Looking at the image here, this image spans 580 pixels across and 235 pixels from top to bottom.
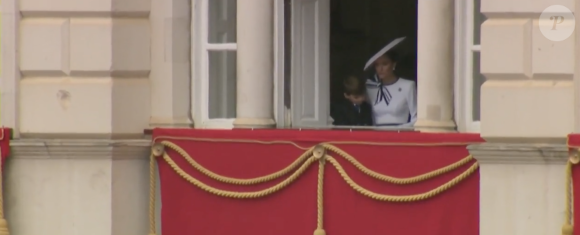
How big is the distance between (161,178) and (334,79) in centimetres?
352

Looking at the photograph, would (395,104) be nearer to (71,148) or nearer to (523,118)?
(523,118)

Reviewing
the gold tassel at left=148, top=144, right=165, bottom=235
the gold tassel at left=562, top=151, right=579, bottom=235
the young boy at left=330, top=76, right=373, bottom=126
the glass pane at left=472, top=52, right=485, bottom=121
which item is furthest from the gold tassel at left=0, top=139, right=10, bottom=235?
the gold tassel at left=562, top=151, right=579, bottom=235

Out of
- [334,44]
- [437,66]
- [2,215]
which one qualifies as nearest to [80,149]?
[2,215]

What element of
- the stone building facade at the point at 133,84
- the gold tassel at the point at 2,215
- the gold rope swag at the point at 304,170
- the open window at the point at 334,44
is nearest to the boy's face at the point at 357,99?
the open window at the point at 334,44

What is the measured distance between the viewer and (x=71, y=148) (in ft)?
39.2

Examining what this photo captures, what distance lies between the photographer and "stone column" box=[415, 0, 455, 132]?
453 inches

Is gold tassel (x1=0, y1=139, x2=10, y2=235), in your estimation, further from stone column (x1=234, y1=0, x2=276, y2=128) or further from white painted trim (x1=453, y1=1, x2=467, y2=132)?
white painted trim (x1=453, y1=1, x2=467, y2=132)

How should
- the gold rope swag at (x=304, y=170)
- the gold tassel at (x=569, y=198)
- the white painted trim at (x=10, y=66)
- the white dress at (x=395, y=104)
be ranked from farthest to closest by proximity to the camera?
the white dress at (x=395, y=104), the white painted trim at (x=10, y=66), the gold rope swag at (x=304, y=170), the gold tassel at (x=569, y=198)

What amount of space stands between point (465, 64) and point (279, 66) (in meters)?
1.60

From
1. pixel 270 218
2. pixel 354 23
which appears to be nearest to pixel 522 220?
pixel 270 218

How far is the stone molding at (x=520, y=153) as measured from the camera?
1059 cm

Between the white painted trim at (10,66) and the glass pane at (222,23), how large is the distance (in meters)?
1.54

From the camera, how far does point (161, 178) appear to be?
12.2 metres

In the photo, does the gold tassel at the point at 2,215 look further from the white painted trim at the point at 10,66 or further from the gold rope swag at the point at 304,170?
the gold rope swag at the point at 304,170
